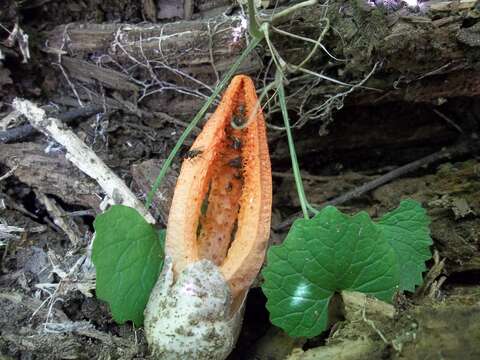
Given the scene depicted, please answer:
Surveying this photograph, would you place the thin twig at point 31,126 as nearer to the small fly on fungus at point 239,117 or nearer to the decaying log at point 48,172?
the decaying log at point 48,172

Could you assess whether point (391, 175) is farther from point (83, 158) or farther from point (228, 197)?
point (83, 158)

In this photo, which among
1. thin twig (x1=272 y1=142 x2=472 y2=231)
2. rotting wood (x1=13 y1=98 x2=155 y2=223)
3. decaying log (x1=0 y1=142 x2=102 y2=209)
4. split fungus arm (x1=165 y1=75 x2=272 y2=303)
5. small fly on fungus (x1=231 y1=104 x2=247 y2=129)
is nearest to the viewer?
split fungus arm (x1=165 y1=75 x2=272 y2=303)

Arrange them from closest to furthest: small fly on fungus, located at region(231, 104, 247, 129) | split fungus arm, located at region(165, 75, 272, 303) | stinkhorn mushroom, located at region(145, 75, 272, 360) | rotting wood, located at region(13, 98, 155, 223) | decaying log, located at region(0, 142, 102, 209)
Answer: stinkhorn mushroom, located at region(145, 75, 272, 360) < split fungus arm, located at region(165, 75, 272, 303) < small fly on fungus, located at region(231, 104, 247, 129) < rotting wood, located at region(13, 98, 155, 223) < decaying log, located at region(0, 142, 102, 209)

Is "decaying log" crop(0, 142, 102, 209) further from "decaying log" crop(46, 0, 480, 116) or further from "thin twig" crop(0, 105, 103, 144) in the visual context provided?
"decaying log" crop(46, 0, 480, 116)

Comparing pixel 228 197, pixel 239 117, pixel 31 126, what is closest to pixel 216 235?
pixel 228 197

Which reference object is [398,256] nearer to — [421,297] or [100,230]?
[421,297]

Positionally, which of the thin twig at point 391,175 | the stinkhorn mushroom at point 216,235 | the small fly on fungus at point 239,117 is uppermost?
the small fly on fungus at point 239,117

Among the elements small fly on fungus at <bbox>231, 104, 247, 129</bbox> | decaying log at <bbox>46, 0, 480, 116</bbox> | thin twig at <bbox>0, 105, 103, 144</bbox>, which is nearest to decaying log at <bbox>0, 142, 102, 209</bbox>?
thin twig at <bbox>0, 105, 103, 144</bbox>

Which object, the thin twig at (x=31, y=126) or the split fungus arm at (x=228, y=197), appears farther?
the thin twig at (x=31, y=126)

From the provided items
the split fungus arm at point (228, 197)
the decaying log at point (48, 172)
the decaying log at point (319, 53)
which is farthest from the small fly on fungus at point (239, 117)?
the decaying log at point (48, 172)
